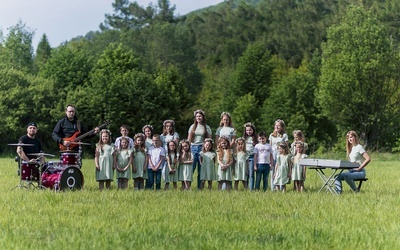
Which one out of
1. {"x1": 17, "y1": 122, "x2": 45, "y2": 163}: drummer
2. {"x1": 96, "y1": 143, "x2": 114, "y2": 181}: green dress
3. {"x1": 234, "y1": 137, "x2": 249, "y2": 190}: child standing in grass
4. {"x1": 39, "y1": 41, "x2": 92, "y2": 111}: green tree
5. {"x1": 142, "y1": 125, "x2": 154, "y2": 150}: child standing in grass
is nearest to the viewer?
{"x1": 17, "y1": 122, "x2": 45, "y2": 163}: drummer

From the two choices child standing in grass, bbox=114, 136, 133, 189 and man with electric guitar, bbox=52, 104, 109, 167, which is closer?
man with electric guitar, bbox=52, 104, 109, 167

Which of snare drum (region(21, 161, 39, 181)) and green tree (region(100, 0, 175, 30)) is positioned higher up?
green tree (region(100, 0, 175, 30))

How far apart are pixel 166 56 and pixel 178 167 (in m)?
73.0

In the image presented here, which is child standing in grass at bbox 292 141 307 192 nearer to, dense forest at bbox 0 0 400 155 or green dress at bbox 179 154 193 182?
green dress at bbox 179 154 193 182

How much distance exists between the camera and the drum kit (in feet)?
52.3

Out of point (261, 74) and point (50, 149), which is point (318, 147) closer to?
point (261, 74)

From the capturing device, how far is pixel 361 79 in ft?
209

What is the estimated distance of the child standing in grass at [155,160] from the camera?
17.8 meters

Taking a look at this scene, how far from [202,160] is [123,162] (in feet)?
6.13

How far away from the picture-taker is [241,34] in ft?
330

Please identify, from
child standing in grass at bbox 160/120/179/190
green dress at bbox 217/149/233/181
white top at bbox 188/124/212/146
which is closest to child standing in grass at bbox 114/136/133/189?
child standing in grass at bbox 160/120/179/190

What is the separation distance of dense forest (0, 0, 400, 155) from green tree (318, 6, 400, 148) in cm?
9

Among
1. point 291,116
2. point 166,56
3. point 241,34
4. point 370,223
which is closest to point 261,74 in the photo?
point 291,116

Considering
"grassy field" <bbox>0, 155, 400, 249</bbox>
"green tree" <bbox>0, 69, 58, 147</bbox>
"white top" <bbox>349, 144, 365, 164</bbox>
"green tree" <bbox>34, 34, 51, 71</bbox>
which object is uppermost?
"green tree" <bbox>34, 34, 51, 71</bbox>
